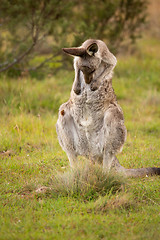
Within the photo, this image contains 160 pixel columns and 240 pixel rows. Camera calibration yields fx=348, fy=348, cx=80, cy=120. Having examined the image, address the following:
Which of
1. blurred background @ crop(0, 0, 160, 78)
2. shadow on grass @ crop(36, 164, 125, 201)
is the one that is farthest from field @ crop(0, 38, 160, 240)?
blurred background @ crop(0, 0, 160, 78)

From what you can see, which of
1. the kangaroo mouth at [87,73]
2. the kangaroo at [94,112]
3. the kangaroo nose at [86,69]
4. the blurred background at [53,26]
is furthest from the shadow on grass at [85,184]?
the blurred background at [53,26]

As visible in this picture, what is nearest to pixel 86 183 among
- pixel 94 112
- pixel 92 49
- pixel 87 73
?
pixel 94 112

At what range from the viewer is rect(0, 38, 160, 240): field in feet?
10.8

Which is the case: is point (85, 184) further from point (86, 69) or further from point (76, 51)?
point (76, 51)

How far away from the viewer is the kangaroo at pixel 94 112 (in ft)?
13.2

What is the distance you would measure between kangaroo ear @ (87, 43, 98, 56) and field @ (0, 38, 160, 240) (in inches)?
61.2

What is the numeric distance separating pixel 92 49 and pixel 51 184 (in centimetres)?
174

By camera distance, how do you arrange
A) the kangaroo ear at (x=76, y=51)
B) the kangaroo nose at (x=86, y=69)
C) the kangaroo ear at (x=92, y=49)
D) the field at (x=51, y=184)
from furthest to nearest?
1. the kangaroo nose at (x=86, y=69)
2. the kangaroo ear at (x=92, y=49)
3. the kangaroo ear at (x=76, y=51)
4. the field at (x=51, y=184)

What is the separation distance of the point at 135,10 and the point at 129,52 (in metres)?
3.10

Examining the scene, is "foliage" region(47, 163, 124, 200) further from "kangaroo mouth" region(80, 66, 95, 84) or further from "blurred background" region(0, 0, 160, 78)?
"blurred background" region(0, 0, 160, 78)

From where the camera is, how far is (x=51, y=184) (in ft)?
14.3

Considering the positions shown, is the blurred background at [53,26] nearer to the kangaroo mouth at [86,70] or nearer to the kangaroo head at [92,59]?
the kangaroo head at [92,59]

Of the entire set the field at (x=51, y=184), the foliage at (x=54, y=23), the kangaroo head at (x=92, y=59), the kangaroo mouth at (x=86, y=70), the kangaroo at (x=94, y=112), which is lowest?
the field at (x=51, y=184)

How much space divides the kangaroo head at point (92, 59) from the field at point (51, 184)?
4.23 feet
